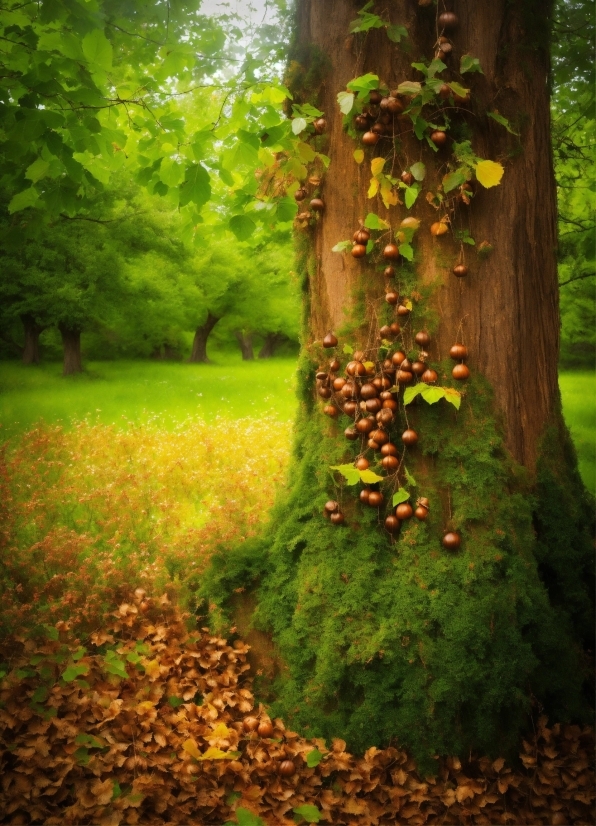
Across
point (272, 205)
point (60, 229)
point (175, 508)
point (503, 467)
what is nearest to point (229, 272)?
point (60, 229)

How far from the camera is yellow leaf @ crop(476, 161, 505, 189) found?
2641 mm

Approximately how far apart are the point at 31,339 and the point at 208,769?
552cm

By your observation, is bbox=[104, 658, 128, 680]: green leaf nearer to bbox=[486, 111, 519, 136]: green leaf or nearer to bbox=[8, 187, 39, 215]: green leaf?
bbox=[8, 187, 39, 215]: green leaf

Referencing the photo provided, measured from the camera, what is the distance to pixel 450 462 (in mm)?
2955

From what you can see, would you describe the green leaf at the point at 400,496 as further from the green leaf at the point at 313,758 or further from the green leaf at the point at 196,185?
the green leaf at the point at 196,185

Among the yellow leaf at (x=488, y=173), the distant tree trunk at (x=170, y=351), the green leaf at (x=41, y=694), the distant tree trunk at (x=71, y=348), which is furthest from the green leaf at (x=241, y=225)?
the distant tree trunk at (x=170, y=351)

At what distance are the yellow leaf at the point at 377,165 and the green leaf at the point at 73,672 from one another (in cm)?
330

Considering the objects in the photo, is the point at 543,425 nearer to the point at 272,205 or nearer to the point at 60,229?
the point at 272,205

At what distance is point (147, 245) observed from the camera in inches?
387

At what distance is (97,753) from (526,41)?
4.58 metres

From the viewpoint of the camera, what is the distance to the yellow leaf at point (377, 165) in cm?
280

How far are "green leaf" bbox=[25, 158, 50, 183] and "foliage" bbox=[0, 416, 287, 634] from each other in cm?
265

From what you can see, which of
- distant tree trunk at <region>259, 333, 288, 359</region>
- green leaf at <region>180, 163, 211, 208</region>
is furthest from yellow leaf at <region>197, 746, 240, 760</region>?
distant tree trunk at <region>259, 333, 288, 359</region>

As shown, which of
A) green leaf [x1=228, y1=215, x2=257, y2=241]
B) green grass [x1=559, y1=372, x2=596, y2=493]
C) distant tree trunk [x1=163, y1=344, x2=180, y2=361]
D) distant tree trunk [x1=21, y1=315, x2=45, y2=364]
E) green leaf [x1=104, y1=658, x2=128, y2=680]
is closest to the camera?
green leaf [x1=104, y1=658, x2=128, y2=680]
